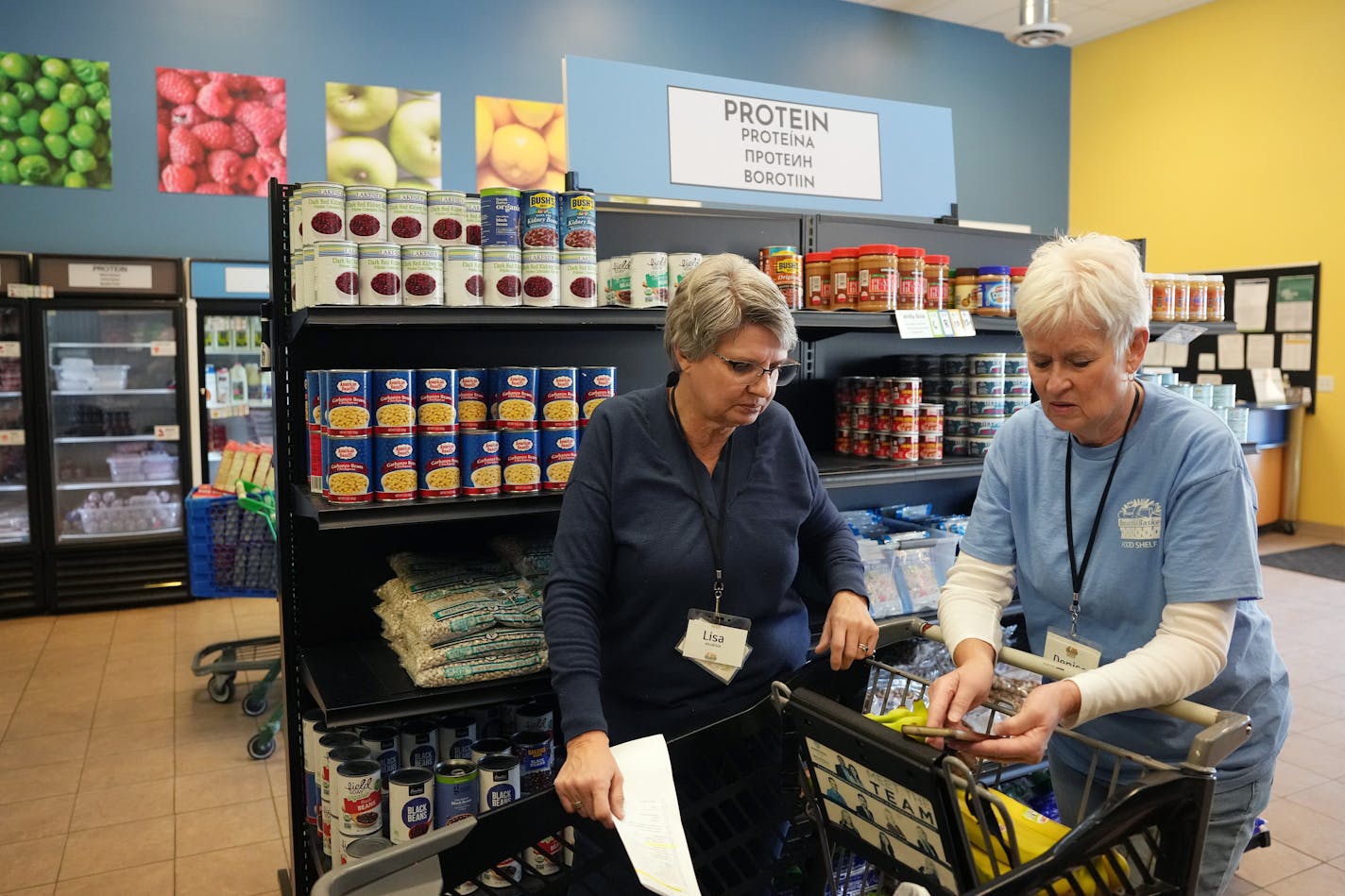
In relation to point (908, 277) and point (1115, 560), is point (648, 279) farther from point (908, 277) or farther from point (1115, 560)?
point (1115, 560)

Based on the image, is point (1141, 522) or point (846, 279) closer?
point (1141, 522)

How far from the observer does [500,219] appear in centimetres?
234

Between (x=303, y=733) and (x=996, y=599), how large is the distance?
5.64ft

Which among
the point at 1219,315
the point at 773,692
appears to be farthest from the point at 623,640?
the point at 1219,315

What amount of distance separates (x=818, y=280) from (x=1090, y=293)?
1.52 m

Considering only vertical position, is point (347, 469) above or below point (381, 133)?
below

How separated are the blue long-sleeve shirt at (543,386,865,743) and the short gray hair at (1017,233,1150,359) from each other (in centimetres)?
61

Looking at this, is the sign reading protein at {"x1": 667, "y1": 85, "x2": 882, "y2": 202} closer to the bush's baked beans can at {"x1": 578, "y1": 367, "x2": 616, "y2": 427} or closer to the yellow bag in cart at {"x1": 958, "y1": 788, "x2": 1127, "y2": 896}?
the bush's baked beans can at {"x1": 578, "y1": 367, "x2": 616, "y2": 427}

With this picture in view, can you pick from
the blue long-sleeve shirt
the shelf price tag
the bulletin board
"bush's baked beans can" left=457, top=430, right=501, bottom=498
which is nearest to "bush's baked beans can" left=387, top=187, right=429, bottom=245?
"bush's baked beans can" left=457, top=430, right=501, bottom=498

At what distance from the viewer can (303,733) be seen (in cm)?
249

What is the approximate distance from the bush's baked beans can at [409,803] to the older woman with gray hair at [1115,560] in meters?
1.26

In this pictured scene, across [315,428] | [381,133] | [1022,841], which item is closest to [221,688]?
[315,428]

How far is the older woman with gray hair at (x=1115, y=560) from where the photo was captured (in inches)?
56.1

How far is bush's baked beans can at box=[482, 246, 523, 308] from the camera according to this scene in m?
2.33
